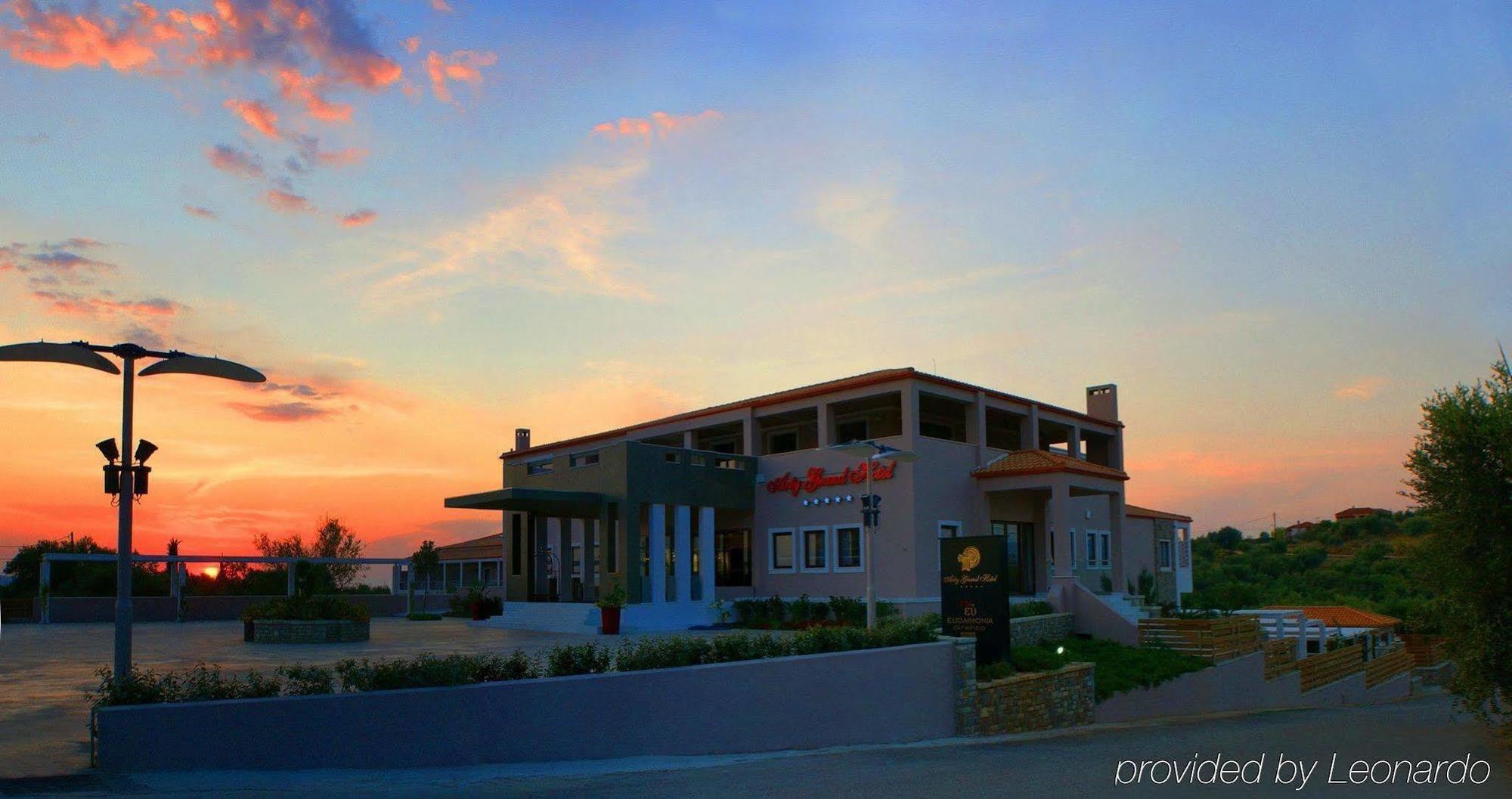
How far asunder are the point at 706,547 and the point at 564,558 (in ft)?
23.6

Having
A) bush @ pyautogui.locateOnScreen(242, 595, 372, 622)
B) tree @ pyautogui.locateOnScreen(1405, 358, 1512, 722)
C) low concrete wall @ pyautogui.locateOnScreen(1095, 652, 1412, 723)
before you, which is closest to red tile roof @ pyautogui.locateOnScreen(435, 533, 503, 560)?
bush @ pyautogui.locateOnScreen(242, 595, 372, 622)

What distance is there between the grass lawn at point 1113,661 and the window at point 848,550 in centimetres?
626

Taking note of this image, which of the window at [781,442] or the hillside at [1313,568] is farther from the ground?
the window at [781,442]

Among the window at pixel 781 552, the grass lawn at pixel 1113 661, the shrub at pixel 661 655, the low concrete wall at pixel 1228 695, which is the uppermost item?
the window at pixel 781 552

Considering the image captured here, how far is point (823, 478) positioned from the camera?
110ft

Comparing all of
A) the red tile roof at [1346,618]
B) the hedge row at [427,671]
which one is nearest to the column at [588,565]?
the hedge row at [427,671]

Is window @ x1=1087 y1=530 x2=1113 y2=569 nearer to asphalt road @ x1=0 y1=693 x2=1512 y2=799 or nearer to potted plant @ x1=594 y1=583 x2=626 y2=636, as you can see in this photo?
potted plant @ x1=594 y1=583 x2=626 y2=636

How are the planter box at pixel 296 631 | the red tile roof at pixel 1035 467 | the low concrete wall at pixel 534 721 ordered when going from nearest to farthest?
1. the low concrete wall at pixel 534 721
2. the planter box at pixel 296 631
3. the red tile roof at pixel 1035 467

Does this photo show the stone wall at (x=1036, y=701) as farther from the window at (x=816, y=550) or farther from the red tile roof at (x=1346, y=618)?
the red tile roof at (x=1346, y=618)

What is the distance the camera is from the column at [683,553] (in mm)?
32250

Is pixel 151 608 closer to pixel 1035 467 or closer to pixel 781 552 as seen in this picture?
pixel 781 552

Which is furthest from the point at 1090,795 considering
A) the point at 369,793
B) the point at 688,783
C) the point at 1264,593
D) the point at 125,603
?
the point at 1264,593

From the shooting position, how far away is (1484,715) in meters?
14.1

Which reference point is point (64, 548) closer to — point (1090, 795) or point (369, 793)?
point (369, 793)
